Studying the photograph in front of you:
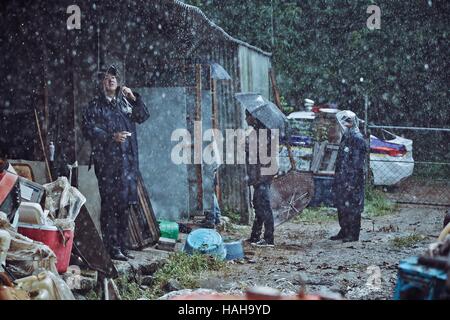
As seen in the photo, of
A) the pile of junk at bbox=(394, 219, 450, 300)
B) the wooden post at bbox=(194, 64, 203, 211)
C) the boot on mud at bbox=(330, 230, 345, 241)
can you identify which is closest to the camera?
the pile of junk at bbox=(394, 219, 450, 300)

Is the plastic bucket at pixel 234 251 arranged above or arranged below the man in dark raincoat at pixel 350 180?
below

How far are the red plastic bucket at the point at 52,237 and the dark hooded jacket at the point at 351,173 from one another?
4047mm

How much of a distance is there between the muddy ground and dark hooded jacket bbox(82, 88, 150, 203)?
125cm

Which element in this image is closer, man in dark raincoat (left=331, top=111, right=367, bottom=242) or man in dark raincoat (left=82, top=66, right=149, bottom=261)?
man in dark raincoat (left=82, top=66, right=149, bottom=261)

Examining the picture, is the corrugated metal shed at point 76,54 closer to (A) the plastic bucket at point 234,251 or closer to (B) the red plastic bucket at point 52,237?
(B) the red plastic bucket at point 52,237

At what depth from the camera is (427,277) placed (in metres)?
3.19

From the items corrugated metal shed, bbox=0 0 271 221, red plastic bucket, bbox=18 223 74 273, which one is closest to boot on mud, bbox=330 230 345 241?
corrugated metal shed, bbox=0 0 271 221

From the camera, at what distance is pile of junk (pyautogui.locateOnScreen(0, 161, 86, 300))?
3.92 m

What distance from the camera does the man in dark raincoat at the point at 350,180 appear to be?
747cm

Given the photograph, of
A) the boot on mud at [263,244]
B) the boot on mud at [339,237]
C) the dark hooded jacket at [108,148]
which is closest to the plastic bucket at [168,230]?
the dark hooded jacket at [108,148]

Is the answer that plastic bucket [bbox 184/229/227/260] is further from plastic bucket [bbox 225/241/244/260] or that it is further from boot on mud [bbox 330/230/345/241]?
boot on mud [bbox 330/230/345/241]

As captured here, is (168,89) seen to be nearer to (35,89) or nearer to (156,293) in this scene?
(35,89)

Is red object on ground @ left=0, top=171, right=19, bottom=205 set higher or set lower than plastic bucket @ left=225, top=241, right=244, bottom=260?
higher

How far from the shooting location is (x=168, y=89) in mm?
7621
